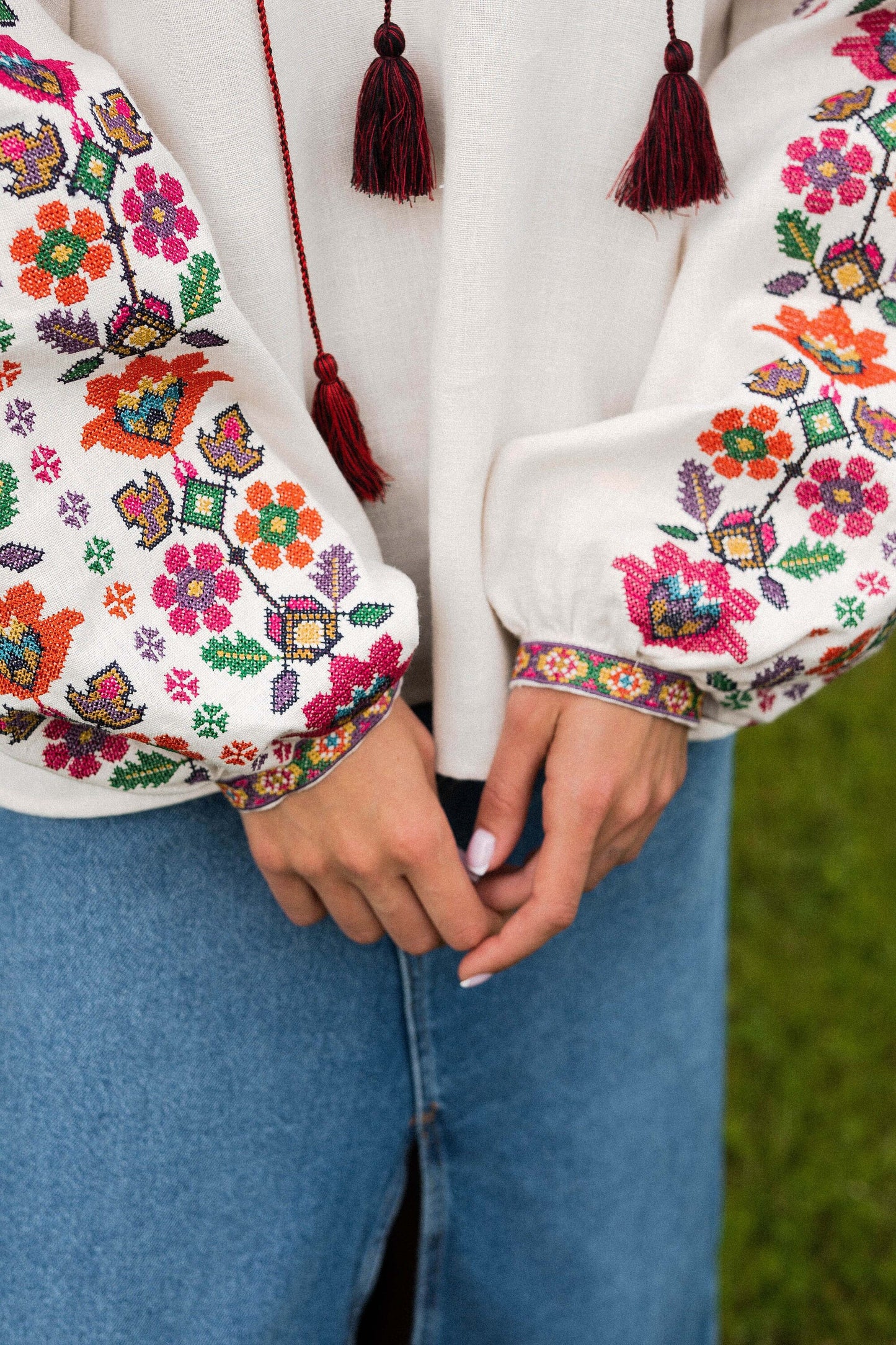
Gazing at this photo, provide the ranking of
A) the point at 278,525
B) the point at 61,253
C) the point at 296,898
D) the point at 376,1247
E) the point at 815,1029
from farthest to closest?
the point at 815,1029 → the point at 376,1247 → the point at 296,898 → the point at 278,525 → the point at 61,253

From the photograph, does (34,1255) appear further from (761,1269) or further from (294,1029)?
(761,1269)

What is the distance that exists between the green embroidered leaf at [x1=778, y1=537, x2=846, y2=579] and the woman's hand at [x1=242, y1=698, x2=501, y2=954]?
268 millimetres

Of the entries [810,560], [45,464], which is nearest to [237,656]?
[45,464]

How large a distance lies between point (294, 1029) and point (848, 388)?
2.02ft

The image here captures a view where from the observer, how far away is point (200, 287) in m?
0.60

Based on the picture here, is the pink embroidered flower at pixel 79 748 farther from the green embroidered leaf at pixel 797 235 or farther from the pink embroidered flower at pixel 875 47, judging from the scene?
the pink embroidered flower at pixel 875 47

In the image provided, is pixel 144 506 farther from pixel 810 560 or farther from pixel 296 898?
pixel 810 560

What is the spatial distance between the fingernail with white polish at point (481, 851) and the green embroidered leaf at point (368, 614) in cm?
20

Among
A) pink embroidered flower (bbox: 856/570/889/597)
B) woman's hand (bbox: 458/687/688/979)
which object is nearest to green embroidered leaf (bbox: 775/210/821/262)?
pink embroidered flower (bbox: 856/570/889/597)

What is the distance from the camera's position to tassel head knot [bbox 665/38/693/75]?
0.68 meters

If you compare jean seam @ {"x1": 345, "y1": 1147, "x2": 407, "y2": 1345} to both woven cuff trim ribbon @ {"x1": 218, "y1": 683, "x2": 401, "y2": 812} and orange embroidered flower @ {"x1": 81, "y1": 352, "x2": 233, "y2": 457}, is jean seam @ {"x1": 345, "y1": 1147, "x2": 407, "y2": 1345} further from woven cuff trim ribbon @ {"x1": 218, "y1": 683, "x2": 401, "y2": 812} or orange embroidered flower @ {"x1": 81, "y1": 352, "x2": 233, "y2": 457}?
orange embroidered flower @ {"x1": 81, "y1": 352, "x2": 233, "y2": 457}

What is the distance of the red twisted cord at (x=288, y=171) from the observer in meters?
0.63

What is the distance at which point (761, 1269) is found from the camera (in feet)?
5.81

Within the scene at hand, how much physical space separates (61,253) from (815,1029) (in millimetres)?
1916
